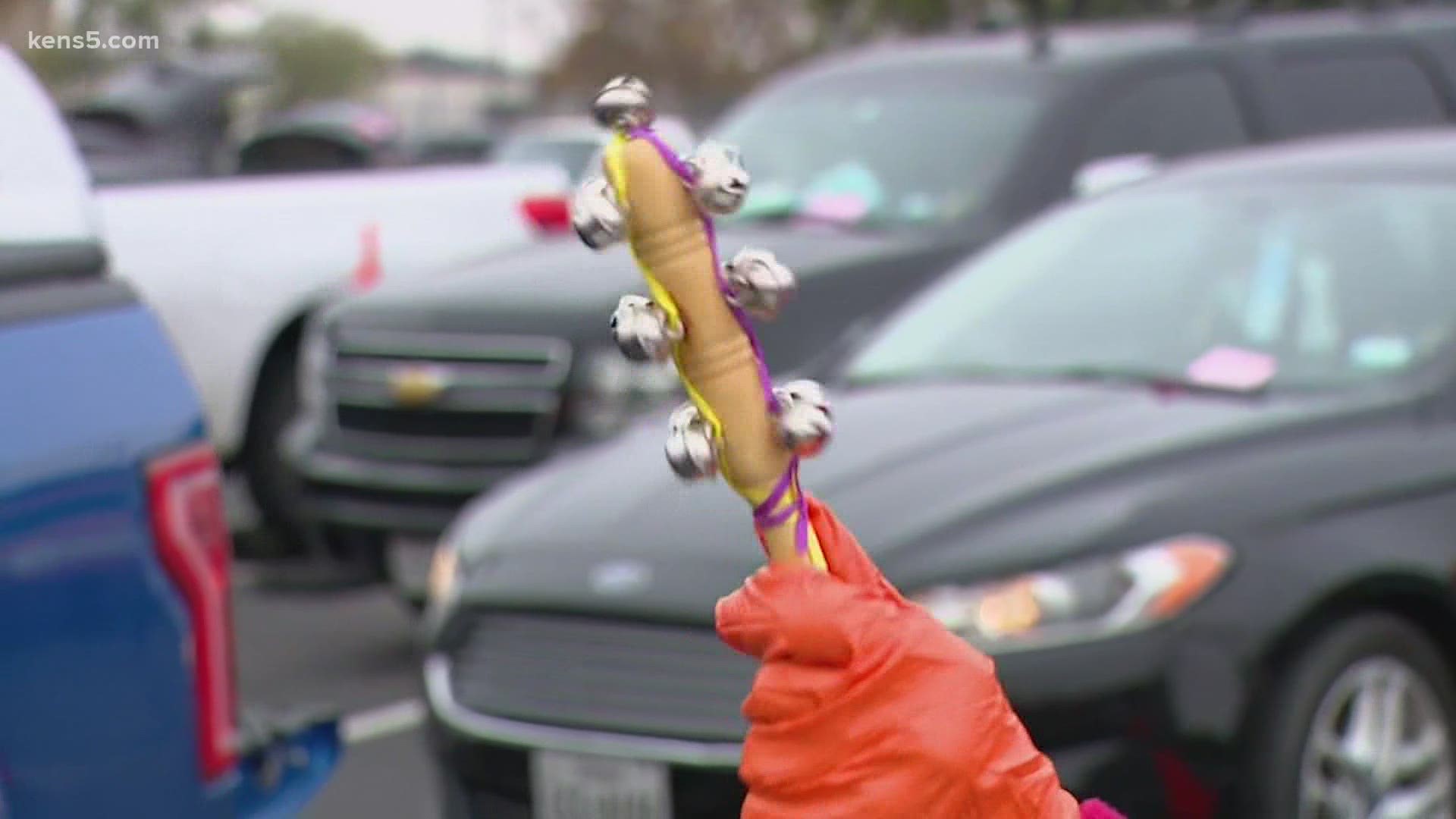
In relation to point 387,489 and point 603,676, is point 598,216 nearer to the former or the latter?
point 603,676

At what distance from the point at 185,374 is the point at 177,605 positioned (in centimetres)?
36

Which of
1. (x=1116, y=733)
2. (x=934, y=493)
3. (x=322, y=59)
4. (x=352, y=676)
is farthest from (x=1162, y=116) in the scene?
(x=322, y=59)

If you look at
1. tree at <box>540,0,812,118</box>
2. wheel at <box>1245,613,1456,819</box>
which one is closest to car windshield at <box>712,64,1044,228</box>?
wheel at <box>1245,613,1456,819</box>

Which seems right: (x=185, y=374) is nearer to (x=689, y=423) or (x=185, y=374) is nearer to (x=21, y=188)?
(x=21, y=188)

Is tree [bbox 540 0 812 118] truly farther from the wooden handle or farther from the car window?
the wooden handle

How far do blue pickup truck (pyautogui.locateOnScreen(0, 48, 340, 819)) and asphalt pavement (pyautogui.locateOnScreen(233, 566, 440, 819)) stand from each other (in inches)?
92.5

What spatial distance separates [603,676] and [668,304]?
3296 mm

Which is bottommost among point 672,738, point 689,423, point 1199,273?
point 672,738

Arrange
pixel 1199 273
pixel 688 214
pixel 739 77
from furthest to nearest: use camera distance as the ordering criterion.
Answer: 1. pixel 739 77
2. pixel 1199 273
3. pixel 688 214

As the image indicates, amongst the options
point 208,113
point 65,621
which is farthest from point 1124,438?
point 208,113

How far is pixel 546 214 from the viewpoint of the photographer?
9.66 m

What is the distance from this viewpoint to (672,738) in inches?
171

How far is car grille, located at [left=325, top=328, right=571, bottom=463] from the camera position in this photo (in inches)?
287

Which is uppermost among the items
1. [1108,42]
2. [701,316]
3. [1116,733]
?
[1108,42]
